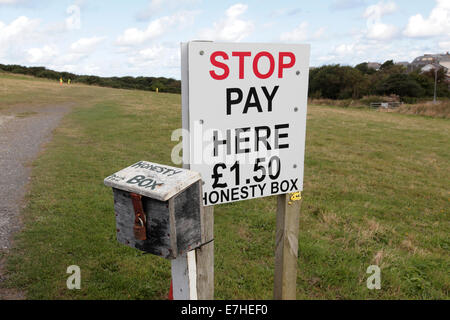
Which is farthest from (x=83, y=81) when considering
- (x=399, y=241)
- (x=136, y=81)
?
(x=399, y=241)

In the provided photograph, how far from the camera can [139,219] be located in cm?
215

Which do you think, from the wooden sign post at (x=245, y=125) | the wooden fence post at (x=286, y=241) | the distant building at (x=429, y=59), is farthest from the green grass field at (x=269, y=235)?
the distant building at (x=429, y=59)

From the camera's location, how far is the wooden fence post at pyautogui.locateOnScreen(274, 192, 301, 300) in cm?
260

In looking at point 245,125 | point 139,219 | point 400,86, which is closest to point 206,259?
point 139,219

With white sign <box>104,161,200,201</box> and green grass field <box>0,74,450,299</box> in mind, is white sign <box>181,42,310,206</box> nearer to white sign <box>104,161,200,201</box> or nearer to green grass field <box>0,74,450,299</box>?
white sign <box>104,161,200,201</box>

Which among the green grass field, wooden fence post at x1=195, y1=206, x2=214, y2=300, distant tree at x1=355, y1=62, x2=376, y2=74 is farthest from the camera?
distant tree at x1=355, y1=62, x2=376, y2=74

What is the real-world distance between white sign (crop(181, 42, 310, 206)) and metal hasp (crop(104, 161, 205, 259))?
0.50ft

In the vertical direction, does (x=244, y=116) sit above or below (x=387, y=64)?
below

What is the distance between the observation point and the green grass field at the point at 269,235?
379 centimetres

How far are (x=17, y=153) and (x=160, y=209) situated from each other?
962 centimetres

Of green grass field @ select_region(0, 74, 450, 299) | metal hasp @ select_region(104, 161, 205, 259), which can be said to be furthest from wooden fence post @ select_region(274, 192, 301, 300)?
green grass field @ select_region(0, 74, 450, 299)

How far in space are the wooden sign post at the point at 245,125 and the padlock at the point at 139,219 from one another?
14.1 inches

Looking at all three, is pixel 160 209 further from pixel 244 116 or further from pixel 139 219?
pixel 244 116
